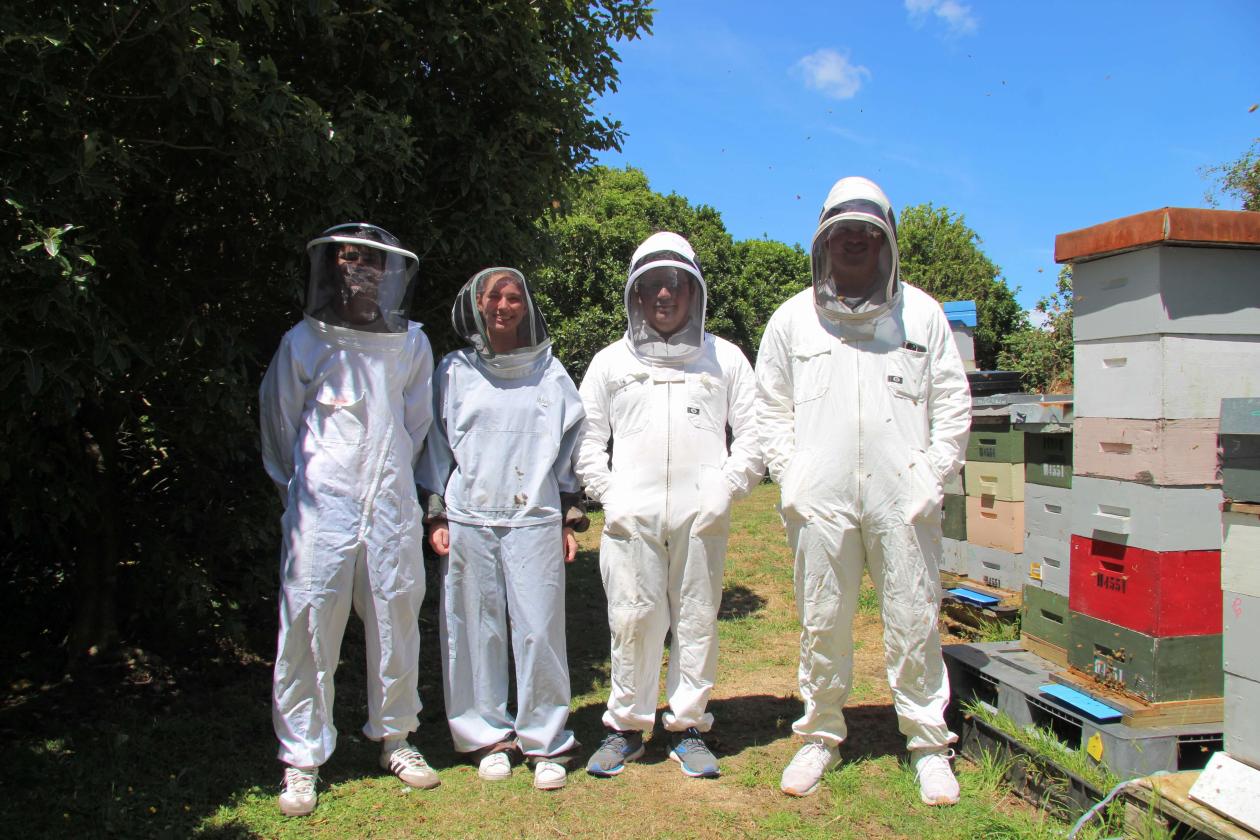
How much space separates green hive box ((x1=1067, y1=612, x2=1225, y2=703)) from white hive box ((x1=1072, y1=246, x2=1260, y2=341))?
1.09 meters

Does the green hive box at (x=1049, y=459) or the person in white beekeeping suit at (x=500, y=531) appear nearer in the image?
the person in white beekeeping suit at (x=500, y=531)

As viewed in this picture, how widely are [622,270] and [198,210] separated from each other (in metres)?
10.4

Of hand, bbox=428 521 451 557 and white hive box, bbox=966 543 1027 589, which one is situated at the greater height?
hand, bbox=428 521 451 557

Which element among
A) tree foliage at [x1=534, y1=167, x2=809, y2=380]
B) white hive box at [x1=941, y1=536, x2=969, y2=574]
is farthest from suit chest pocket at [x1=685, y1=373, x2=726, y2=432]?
tree foliage at [x1=534, y1=167, x2=809, y2=380]

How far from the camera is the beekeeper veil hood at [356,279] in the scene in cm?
316

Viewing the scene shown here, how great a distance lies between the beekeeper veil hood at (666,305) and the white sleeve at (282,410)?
51.5 inches

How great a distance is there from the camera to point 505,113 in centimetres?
434

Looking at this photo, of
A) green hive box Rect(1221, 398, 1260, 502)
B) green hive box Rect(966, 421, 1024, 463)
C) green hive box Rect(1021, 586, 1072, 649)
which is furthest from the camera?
green hive box Rect(966, 421, 1024, 463)

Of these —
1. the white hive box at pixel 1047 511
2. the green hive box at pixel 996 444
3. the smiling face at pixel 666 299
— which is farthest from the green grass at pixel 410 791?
the smiling face at pixel 666 299

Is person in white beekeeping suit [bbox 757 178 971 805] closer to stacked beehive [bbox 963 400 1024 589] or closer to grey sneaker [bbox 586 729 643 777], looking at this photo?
grey sneaker [bbox 586 729 643 777]

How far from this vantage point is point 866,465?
302cm

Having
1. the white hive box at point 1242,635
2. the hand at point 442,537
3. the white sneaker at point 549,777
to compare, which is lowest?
the white sneaker at point 549,777

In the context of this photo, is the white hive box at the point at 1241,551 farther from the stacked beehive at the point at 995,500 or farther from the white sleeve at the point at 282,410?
the white sleeve at the point at 282,410

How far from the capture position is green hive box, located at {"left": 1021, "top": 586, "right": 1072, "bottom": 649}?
135 inches
